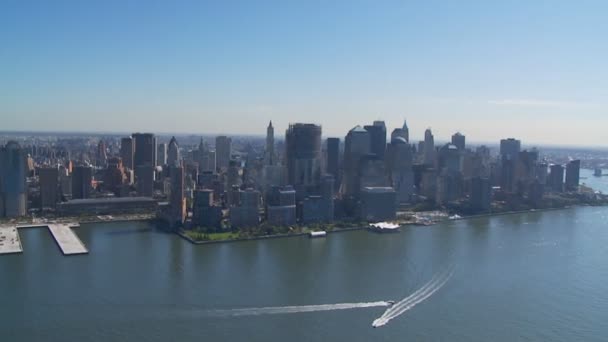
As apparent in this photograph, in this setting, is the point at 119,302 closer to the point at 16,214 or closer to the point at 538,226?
the point at 16,214

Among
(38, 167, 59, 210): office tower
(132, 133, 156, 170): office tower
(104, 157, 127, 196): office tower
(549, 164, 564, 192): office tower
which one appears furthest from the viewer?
(549, 164, 564, 192): office tower

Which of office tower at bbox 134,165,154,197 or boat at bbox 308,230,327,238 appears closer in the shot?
boat at bbox 308,230,327,238

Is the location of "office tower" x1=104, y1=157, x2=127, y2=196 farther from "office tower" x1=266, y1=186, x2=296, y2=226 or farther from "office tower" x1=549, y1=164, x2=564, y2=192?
"office tower" x1=549, y1=164, x2=564, y2=192

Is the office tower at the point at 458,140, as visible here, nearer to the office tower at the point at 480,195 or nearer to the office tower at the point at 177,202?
the office tower at the point at 480,195

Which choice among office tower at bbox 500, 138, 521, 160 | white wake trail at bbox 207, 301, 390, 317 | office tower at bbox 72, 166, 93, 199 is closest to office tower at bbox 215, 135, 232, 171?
office tower at bbox 72, 166, 93, 199

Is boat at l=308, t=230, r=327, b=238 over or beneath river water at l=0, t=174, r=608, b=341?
over

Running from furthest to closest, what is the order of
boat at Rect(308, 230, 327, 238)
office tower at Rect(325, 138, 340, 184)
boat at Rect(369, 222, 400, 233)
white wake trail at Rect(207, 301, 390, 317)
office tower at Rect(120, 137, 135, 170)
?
office tower at Rect(120, 137, 135, 170), office tower at Rect(325, 138, 340, 184), boat at Rect(369, 222, 400, 233), boat at Rect(308, 230, 327, 238), white wake trail at Rect(207, 301, 390, 317)

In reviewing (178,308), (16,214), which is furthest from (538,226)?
(16,214)
